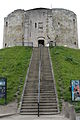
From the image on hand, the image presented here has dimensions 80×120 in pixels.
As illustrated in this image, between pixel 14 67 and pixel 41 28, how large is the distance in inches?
626

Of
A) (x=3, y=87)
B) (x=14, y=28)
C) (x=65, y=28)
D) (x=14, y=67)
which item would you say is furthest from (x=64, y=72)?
(x=14, y=28)

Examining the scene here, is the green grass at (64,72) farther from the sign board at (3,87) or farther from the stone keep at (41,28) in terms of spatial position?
the stone keep at (41,28)

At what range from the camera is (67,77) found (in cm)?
1658

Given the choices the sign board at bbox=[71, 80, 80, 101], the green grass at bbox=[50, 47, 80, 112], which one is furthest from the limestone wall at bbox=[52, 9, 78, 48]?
the sign board at bbox=[71, 80, 80, 101]

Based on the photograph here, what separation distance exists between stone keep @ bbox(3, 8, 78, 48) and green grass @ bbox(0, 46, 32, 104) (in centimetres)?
735

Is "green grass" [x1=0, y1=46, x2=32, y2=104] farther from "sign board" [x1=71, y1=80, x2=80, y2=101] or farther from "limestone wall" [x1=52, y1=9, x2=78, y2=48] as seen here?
"limestone wall" [x1=52, y1=9, x2=78, y2=48]

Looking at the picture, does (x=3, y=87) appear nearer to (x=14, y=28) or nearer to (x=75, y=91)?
(x=75, y=91)

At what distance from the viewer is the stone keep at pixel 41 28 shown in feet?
111

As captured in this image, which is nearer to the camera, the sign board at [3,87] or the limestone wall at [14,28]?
the sign board at [3,87]

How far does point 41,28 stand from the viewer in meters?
33.9

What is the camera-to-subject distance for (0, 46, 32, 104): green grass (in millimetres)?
14679

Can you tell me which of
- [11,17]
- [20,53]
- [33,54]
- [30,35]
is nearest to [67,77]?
[33,54]

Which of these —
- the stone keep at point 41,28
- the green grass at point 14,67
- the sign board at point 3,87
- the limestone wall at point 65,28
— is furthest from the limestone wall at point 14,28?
the sign board at point 3,87

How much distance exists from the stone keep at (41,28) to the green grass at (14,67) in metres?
7.35
